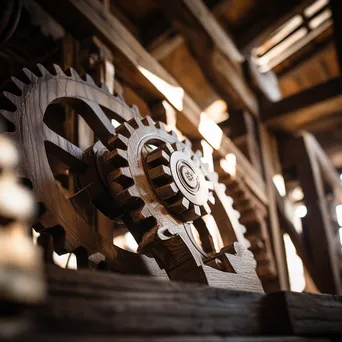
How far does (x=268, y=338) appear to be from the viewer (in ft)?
3.63

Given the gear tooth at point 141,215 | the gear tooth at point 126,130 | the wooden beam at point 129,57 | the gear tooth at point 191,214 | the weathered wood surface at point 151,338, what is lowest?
the weathered wood surface at point 151,338

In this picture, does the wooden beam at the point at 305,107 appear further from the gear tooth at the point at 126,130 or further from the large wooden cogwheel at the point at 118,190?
the gear tooth at the point at 126,130

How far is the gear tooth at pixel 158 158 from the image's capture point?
5.66 ft

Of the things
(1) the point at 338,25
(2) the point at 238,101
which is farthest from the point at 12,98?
(1) the point at 338,25

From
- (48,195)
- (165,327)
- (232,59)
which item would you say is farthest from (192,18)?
(165,327)

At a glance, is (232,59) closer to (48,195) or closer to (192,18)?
(192,18)

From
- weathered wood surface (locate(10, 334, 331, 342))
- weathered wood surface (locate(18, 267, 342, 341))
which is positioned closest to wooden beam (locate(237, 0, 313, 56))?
weathered wood surface (locate(18, 267, 342, 341))

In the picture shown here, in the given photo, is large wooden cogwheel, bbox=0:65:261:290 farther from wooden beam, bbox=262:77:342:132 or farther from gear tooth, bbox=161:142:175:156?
wooden beam, bbox=262:77:342:132

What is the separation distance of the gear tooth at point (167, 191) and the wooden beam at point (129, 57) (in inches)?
43.9

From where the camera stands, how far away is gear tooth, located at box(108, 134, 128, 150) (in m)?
1.68

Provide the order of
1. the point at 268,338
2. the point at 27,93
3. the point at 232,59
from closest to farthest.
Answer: the point at 268,338
the point at 27,93
the point at 232,59

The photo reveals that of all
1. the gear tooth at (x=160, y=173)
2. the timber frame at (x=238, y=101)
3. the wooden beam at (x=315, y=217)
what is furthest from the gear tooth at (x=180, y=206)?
the wooden beam at (x=315, y=217)

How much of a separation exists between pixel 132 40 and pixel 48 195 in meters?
1.46

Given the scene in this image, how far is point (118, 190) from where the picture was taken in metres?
1.65
